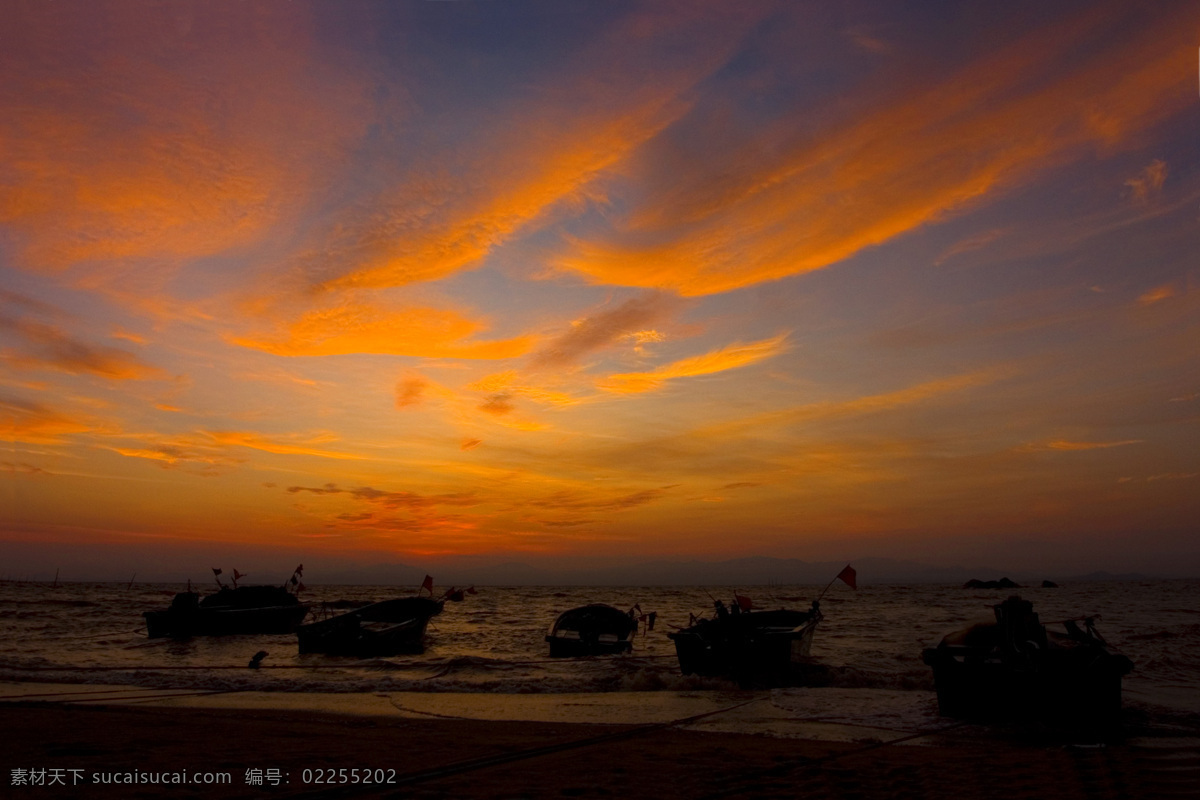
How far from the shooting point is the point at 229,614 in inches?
1639

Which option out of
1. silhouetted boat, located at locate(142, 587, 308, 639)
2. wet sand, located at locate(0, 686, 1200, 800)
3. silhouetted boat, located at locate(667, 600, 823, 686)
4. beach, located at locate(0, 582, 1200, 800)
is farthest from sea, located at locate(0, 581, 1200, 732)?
wet sand, located at locate(0, 686, 1200, 800)

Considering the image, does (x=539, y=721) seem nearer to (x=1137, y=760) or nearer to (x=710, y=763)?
(x=710, y=763)

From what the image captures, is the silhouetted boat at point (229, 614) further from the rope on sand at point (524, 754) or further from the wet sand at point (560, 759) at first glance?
the rope on sand at point (524, 754)

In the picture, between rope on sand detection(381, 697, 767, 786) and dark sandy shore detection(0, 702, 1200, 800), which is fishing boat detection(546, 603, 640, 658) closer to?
rope on sand detection(381, 697, 767, 786)

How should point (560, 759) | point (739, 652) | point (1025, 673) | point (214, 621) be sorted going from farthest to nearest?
point (214, 621), point (739, 652), point (1025, 673), point (560, 759)

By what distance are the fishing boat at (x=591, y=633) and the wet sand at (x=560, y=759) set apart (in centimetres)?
1677

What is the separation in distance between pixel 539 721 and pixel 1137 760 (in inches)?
429

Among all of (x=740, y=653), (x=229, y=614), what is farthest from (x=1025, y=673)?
(x=229, y=614)

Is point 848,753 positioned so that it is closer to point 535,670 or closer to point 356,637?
point 535,670

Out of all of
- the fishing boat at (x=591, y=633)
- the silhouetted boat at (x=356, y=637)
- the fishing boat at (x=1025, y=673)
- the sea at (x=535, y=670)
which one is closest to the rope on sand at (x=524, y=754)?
the sea at (x=535, y=670)

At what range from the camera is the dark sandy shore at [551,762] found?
30.9 feet

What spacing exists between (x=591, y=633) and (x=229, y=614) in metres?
22.6

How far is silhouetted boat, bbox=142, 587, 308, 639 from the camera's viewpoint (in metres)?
40.5

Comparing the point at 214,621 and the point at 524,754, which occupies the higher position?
the point at 524,754
